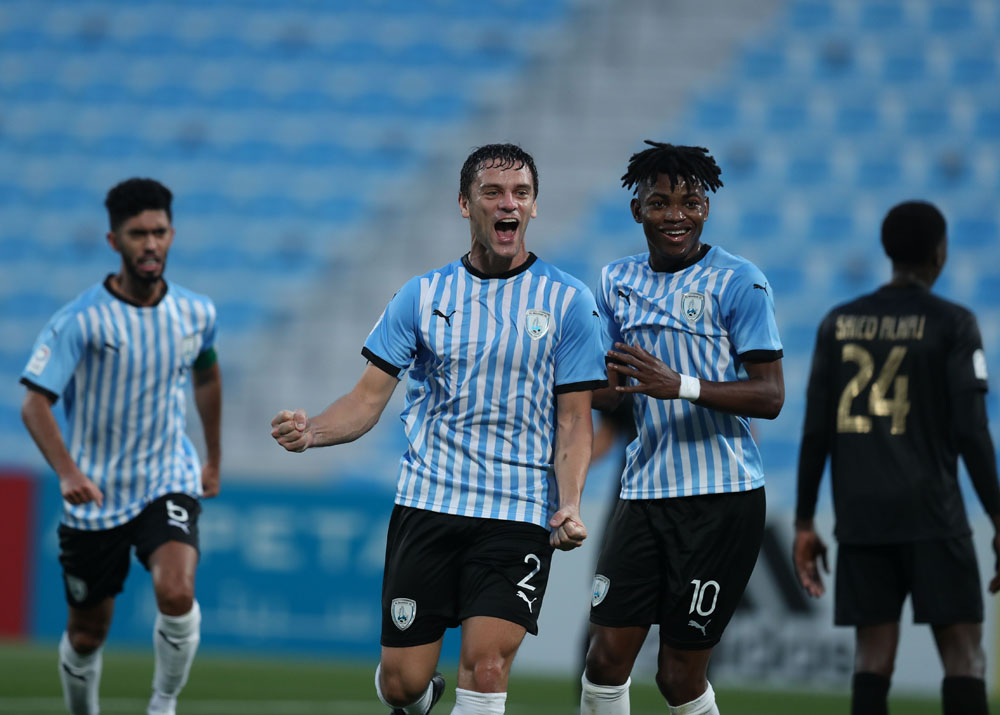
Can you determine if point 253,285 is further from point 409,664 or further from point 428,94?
point 409,664

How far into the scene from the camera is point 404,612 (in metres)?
4.73

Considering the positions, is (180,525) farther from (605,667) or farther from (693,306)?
(693,306)

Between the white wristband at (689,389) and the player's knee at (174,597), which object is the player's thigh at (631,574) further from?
the player's knee at (174,597)

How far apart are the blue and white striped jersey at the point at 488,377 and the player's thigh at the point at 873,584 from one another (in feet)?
4.21

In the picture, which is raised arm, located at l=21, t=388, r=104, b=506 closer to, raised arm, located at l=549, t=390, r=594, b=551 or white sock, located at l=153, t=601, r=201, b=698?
white sock, located at l=153, t=601, r=201, b=698

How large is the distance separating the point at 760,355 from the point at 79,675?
11.9 ft

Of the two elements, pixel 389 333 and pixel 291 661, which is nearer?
pixel 389 333

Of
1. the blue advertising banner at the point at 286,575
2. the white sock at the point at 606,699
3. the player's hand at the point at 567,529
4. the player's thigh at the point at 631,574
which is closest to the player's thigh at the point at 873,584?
the player's thigh at the point at 631,574

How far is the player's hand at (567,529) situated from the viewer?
14.4 ft

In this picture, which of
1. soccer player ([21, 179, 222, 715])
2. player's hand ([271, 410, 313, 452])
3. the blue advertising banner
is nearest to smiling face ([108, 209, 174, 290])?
soccer player ([21, 179, 222, 715])

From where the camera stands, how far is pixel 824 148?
625 inches

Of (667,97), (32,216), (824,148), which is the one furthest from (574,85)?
(32,216)

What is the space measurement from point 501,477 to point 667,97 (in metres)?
12.4

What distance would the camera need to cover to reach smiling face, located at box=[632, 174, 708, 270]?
496 cm
